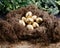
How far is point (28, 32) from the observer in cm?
157

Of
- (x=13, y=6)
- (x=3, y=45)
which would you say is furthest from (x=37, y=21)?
(x=13, y=6)

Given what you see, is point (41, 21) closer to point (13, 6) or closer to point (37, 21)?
point (37, 21)

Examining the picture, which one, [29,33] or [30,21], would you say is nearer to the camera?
[29,33]

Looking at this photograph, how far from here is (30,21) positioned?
5.50 ft

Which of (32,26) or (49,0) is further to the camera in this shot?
(49,0)

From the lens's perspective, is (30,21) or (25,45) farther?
(30,21)

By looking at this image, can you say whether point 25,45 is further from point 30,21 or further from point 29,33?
point 30,21

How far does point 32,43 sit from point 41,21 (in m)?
0.21

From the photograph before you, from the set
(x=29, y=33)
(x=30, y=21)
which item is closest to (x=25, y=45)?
(x=29, y=33)

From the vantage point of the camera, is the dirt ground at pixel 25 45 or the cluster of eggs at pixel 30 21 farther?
the cluster of eggs at pixel 30 21

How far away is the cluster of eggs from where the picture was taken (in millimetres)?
1641

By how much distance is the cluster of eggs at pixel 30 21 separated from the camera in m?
1.64

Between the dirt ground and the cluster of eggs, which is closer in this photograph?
the dirt ground

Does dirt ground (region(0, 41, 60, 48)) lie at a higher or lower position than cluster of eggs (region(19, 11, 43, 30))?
lower
